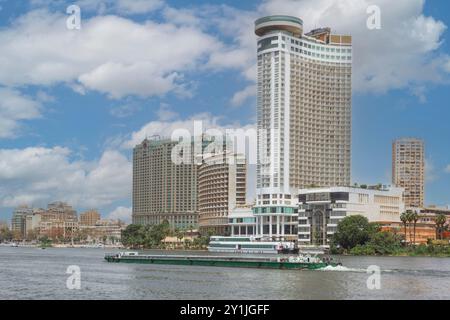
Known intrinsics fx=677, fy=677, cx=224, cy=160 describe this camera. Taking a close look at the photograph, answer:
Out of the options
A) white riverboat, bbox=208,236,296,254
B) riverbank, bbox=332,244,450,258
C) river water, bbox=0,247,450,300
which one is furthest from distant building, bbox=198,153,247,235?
river water, bbox=0,247,450,300

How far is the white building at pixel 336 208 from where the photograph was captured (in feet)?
459

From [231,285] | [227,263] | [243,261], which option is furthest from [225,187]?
[231,285]

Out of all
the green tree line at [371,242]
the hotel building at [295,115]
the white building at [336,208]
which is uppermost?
the hotel building at [295,115]

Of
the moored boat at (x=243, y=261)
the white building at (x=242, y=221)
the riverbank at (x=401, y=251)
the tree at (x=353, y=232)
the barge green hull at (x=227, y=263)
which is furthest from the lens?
the white building at (x=242, y=221)

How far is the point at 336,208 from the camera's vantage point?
459ft

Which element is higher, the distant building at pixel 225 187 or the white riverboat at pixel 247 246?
the distant building at pixel 225 187

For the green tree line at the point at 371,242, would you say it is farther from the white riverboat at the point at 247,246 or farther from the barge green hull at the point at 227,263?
the barge green hull at the point at 227,263

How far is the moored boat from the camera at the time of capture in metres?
77.3

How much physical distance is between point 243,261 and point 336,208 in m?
59.7

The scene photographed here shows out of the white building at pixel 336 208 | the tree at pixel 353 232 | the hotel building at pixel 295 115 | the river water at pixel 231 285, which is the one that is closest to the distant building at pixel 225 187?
the hotel building at pixel 295 115

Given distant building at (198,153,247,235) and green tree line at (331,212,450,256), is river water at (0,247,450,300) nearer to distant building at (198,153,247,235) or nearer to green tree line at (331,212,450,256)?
green tree line at (331,212,450,256)

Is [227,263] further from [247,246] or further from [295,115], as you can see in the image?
[295,115]

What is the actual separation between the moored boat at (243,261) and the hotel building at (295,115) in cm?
6572
